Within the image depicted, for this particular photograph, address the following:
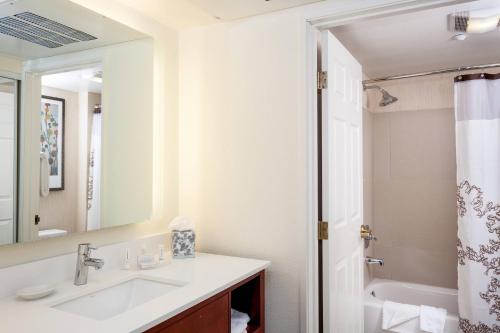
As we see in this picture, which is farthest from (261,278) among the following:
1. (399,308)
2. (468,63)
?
(468,63)

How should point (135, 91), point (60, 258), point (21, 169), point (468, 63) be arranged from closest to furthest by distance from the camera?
point (21, 169), point (60, 258), point (135, 91), point (468, 63)

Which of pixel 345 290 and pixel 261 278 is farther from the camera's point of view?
pixel 345 290

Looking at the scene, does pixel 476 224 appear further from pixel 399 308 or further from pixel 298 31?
pixel 298 31

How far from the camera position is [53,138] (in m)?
1.41

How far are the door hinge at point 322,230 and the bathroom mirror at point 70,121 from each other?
2.76 feet

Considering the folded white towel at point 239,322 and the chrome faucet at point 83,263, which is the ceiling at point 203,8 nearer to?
the chrome faucet at point 83,263

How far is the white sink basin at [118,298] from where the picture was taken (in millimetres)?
1304

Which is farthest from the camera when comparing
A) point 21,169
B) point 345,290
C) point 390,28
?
point 390,28

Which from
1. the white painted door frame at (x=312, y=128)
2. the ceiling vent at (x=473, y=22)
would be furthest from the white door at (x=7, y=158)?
the ceiling vent at (x=473, y=22)

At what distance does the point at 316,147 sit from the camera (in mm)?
1748

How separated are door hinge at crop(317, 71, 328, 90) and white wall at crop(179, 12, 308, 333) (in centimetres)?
10

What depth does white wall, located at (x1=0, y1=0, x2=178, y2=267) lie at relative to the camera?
5.57 ft

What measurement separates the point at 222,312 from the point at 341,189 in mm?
874

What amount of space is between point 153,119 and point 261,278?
0.94 m
